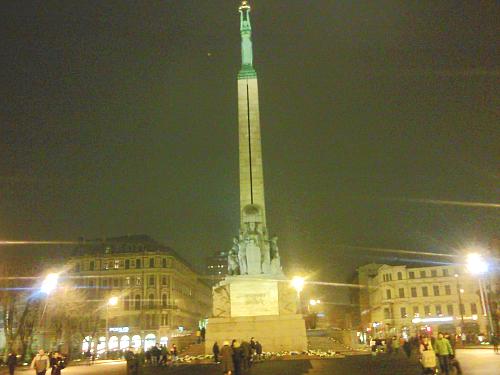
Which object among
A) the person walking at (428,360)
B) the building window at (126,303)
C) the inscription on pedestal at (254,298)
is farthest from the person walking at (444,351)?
the building window at (126,303)

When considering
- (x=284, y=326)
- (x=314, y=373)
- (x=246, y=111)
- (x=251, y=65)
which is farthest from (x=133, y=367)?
(x=251, y=65)

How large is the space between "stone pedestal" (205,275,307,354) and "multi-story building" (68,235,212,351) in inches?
→ 1622

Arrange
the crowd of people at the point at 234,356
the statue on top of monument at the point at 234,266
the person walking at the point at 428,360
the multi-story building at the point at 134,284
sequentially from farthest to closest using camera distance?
the multi-story building at the point at 134,284
the statue on top of monument at the point at 234,266
the crowd of people at the point at 234,356
the person walking at the point at 428,360

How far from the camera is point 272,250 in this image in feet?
114

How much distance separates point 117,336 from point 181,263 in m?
A: 18.2

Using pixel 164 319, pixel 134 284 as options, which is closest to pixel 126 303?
pixel 134 284

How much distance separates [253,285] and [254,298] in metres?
0.82

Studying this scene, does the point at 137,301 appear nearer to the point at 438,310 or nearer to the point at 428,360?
the point at 438,310

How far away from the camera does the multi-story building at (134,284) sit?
244 ft

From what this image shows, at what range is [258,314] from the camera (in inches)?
1262

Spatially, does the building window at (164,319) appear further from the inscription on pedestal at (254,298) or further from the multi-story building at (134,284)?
the inscription on pedestal at (254,298)

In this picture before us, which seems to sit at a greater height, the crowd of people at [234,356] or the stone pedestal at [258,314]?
the stone pedestal at [258,314]

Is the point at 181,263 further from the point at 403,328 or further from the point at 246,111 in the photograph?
the point at 246,111

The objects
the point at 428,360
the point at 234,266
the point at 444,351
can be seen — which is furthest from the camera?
the point at 234,266
